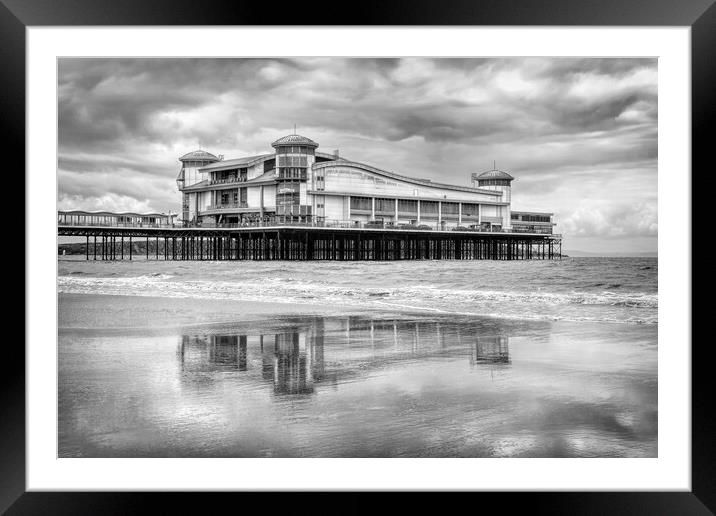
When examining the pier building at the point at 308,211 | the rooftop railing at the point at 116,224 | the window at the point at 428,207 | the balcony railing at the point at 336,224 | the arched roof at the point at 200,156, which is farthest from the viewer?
the window at the point at 428,207

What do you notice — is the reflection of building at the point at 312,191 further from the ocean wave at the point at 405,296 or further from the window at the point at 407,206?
the ocean wave at the point at 405,296

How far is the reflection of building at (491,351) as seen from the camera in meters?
5.52

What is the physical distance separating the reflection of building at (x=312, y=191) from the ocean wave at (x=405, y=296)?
6077mm

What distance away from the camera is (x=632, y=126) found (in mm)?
13445

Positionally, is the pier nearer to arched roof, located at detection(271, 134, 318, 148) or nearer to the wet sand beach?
arched roof, located at detection(271, 134, 318, 148)

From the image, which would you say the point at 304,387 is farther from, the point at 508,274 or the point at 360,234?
the point at 360,234

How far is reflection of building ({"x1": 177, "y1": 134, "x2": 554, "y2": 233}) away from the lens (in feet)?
69.0

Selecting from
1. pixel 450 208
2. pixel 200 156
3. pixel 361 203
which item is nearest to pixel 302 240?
pixel 361 203

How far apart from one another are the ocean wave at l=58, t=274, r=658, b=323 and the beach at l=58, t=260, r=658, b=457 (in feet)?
1.75

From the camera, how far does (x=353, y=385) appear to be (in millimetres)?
4641

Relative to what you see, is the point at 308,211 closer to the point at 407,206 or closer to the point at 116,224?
the point at 407,206

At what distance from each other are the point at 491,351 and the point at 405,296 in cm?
652

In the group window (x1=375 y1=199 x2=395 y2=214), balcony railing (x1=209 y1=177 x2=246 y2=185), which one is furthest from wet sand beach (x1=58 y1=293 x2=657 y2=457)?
balcony railing (x1=209 y1=177 x2=246 y2=185)
